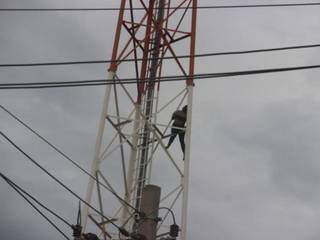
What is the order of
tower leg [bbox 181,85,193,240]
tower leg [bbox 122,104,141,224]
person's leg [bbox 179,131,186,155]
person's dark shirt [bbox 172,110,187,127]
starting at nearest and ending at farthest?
tower leg [bbox 181,85,193,240] < tower leg [bbox 122,104,141,224] < person's leg [bbox 179,131,186,155] < person's dark shirt [bbox 172,110,187,127]

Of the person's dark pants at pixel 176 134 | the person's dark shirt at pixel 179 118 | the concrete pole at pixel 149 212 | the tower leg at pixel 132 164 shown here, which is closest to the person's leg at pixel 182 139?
the person's dark pants at pixel 176 134

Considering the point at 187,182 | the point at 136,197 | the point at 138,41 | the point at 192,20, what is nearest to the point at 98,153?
the point at 136,197

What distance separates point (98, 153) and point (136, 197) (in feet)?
5.73

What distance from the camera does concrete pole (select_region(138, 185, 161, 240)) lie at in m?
10.7

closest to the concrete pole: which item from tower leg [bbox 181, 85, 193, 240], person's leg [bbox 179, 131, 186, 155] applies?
tower leg [bbox 181, 85, 193, 240]

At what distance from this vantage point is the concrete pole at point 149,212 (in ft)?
35.0

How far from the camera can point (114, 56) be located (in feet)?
60.7

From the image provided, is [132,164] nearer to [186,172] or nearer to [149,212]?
[186,172]

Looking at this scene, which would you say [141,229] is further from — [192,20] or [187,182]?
[192,20]

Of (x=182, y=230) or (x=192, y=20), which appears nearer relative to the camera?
(x=182, y=230)

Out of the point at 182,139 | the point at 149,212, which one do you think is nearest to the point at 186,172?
the point at 182,139

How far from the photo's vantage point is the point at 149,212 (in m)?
10.9

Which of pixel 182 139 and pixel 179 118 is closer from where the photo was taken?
pixel 182 139

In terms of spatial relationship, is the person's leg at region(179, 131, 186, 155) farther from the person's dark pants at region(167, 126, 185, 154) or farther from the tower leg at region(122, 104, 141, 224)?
the tower leg at region(122, 104, 141, 224)
